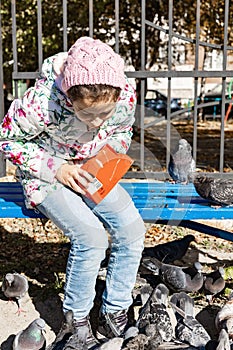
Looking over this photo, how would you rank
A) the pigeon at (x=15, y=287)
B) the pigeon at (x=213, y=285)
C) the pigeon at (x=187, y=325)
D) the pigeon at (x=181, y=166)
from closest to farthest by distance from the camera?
the pigeon at (x=187, y=325), the pigeon at (x=15, y=287), the pigeon at (x=213, y=285), the pigeon at (x=181, y=166)

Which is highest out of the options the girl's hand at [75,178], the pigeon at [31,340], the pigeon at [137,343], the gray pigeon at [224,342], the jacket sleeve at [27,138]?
the jacket sleeve at [27,138]

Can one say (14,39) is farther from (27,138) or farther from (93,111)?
(93,111)

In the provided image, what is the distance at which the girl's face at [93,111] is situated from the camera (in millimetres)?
3260

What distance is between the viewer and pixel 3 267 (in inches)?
200

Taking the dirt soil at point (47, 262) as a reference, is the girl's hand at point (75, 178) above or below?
above

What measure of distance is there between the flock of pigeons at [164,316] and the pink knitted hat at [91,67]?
1.29 meters

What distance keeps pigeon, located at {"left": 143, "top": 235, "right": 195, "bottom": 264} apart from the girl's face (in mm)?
1637

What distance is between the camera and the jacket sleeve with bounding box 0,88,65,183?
3.55 metres

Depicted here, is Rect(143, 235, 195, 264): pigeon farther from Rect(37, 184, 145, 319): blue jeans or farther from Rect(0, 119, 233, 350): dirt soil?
Rect(37, 184, 145, 319): blue jeans

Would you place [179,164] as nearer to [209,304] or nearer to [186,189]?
[186,189]

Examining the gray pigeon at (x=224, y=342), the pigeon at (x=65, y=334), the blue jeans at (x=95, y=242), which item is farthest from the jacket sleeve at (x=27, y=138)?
the gray pigeon at (x=224, y=342)

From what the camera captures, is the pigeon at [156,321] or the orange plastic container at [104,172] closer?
the pigeon at [156,321]

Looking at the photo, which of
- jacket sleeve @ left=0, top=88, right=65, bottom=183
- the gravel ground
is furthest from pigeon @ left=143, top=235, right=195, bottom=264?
jacket sleeve @ left=0, top=88, right=65, bottom=183

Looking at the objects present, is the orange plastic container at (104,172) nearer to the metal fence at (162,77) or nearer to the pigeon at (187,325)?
the pigeon at (187,325)
